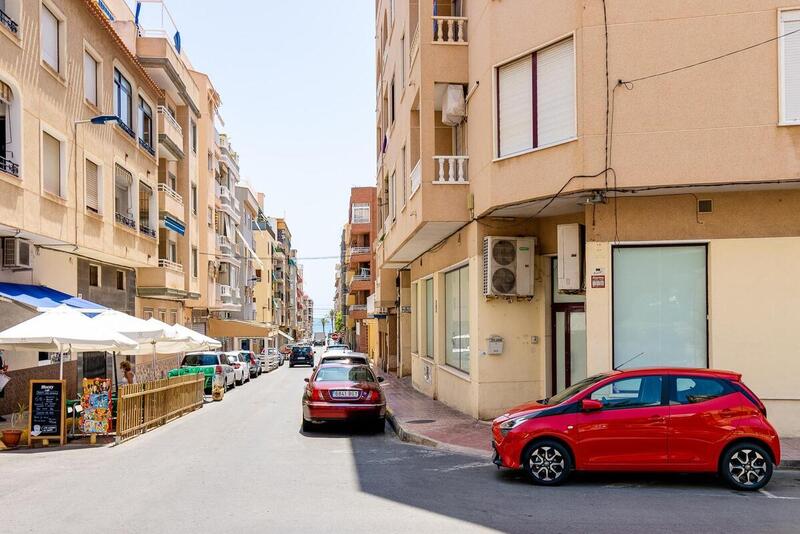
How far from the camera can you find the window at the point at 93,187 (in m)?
20.0

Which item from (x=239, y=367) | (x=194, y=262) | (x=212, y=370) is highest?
(x=194, y=262)

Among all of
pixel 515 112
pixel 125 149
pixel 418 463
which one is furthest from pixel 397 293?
pixel 418 463

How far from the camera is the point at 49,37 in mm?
17672

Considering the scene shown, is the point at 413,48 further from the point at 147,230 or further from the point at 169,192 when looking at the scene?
the point at 169,192

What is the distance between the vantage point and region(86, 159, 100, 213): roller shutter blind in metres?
20.0

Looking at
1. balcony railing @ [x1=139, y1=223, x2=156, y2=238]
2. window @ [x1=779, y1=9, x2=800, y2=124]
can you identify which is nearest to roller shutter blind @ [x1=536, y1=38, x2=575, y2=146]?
window @ [x1=779, y1=9, x2=800, y2=124]

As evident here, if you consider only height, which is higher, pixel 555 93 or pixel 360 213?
pixel 360 213

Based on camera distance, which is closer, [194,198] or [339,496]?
[339,496]

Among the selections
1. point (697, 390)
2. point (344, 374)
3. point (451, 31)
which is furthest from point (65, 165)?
point (697, 390)

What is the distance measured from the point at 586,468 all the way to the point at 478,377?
6063mm

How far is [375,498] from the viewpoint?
8.64 metres

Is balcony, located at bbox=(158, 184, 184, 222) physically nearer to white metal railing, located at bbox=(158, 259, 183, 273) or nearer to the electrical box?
white metal railing, located at bbox=(158, 259, 183, 273)

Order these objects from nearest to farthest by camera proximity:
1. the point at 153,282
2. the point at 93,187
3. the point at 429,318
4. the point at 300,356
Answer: the point at 93,187
the point at 429,318
the point at 153,282
the point at 300,356

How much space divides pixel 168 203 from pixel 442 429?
18.8m
